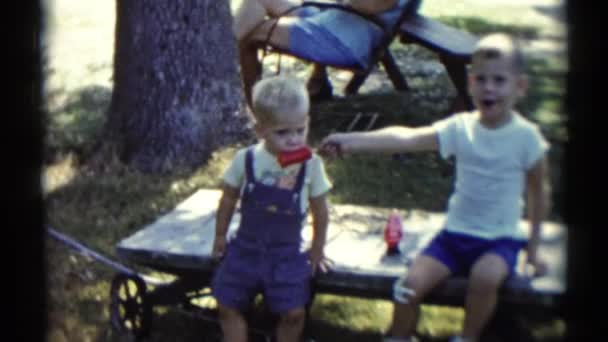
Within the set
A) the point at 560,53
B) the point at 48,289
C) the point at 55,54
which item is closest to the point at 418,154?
the point at 48,289

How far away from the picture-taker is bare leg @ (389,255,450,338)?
286 centimetres

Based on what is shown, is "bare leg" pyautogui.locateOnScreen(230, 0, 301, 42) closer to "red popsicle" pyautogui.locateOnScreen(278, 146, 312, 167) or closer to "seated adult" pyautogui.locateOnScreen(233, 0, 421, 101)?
"seated adult" pyautogui.locateOnScreen(233, 0, 421, 101)

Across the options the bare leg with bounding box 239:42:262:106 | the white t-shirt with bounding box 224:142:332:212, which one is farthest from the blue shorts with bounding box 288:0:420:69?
the white t-shirt with bounding box 224:142:332:212

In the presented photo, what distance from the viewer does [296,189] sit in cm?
299

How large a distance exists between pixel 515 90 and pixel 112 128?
309cm

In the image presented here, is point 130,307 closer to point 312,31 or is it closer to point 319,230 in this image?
point 319,230

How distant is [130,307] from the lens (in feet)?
11.4

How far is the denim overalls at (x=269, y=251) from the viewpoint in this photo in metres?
2.99

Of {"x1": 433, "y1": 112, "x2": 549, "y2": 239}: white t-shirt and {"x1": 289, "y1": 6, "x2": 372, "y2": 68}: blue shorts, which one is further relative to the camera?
{"x1": 289, "y1": 6, "x2": 372, "y2": 68}: blue shorts

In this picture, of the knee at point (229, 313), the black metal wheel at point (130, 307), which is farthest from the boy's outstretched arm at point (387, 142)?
the black metal wheel at point (130, 307)

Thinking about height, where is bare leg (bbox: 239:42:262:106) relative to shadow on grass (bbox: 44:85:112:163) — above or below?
above

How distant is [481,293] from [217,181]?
233cm

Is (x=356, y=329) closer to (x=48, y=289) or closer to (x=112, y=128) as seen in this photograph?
(x=48, y=289)

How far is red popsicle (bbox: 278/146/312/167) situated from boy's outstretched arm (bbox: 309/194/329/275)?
0.17 m
